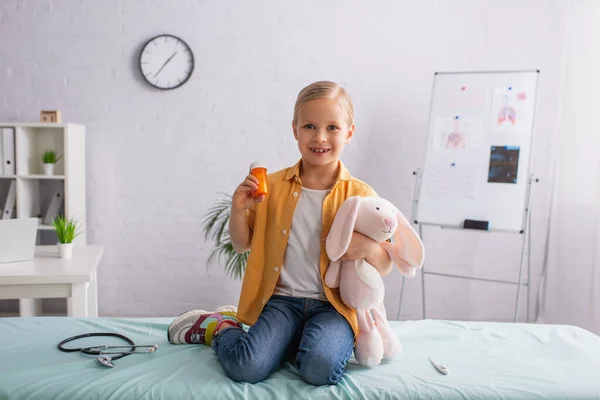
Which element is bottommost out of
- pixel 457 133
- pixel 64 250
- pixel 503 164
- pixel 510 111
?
pixel 64 250

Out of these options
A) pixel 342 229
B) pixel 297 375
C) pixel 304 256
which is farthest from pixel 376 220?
pixel 297 375

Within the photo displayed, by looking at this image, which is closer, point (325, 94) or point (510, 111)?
point (325, 94)

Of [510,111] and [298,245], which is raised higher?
[510,111]

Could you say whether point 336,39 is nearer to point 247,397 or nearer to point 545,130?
point 545,130

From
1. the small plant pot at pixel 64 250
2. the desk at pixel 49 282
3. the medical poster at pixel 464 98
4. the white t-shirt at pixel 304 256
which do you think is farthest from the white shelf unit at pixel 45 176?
the medical poster at pixel 464 98

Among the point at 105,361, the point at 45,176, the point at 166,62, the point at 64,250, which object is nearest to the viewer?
the point at 105,361

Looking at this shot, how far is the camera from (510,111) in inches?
111

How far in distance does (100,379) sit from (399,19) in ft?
8.48

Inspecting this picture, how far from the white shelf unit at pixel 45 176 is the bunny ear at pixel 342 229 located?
1.80 m

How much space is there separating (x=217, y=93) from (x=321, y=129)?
1.68 m

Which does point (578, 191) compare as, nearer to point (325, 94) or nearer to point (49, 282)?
point (325, 94)

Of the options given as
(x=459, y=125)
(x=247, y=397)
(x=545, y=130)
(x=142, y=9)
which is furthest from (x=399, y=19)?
(x=247, y=397)

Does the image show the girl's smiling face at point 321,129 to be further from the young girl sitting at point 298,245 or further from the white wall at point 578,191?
the white wall at point 578,191

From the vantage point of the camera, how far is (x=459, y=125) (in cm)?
290
